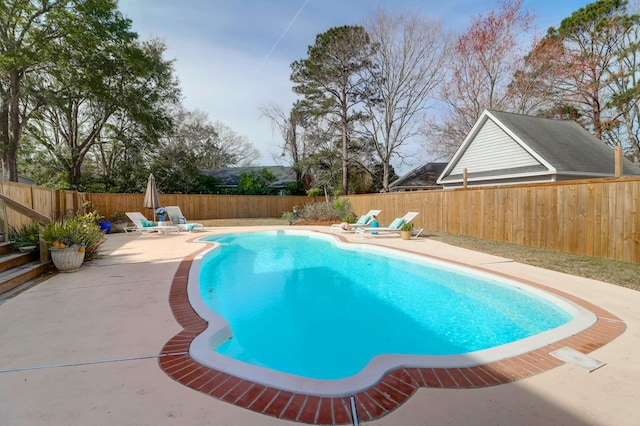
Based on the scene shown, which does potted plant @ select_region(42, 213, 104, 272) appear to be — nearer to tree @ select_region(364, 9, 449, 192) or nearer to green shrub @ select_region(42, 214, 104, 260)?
green shrub @ select_region(42, 214, 104, 260)

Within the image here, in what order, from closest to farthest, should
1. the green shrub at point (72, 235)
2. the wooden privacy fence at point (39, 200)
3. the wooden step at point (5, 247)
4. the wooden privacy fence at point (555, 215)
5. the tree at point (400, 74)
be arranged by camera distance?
the wooden step at point (5, 247)
the green shrub at point (72, 235)
the wooden privacy fence at point (555, 215)
the wooden privacy fence at point (39, 200)
the tree at point (400, 74)

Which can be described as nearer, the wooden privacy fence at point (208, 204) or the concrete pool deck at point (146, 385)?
the concrete pool deck at point (146, 385)

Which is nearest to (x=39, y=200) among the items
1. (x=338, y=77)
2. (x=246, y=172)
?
(x=338, y=77)

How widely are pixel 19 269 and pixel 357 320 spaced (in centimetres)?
591

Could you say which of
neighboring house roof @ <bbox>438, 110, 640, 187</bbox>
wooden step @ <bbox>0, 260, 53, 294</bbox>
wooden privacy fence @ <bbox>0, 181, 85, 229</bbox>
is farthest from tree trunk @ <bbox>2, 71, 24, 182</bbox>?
neighboring house roof @ <bbox>438, 110, 640, 187</bbox>

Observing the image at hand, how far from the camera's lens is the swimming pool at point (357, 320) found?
9.29 ft

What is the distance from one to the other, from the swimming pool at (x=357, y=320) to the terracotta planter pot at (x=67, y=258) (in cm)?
220

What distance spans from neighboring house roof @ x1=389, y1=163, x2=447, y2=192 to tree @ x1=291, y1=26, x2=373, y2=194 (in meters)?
4.16

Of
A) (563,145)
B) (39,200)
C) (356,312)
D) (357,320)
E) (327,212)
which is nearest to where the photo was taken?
(357,320)

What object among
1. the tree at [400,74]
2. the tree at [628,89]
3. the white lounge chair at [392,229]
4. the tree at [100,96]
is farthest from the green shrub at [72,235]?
the tree at [628,89]

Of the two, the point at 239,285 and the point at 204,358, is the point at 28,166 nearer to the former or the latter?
the point at 239,285

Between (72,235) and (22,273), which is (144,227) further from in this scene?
(22,273)

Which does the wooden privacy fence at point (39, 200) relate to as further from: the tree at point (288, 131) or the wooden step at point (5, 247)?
the tree at point (288, 131)

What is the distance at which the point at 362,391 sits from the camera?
2.30m
